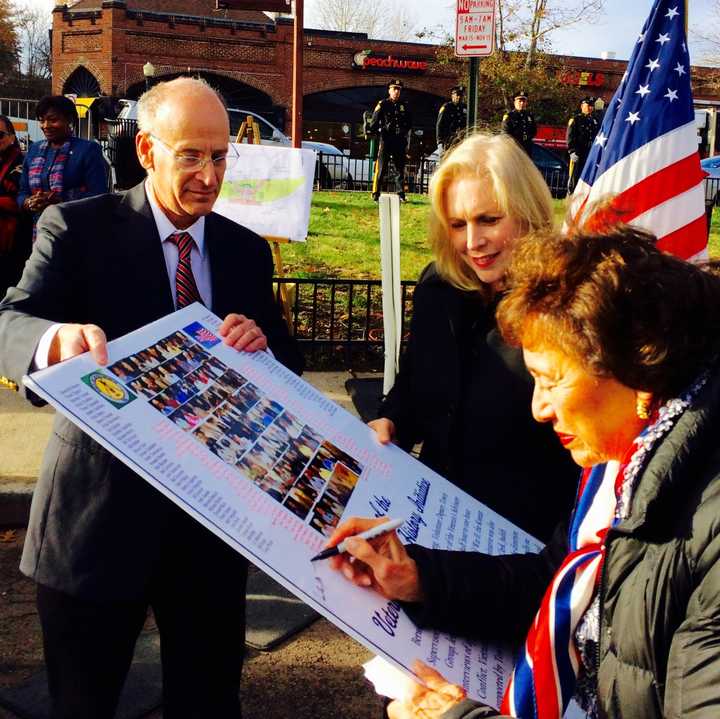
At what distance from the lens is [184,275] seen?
7.12 ft

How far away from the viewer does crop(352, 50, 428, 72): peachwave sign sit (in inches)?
1427

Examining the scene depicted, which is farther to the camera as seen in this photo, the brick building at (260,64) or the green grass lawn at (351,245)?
the brick building at (260,64)

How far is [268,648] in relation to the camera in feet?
10.9

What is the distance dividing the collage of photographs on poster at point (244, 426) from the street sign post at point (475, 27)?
3.61m

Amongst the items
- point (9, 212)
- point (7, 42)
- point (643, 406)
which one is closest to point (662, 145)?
point (643, 406)

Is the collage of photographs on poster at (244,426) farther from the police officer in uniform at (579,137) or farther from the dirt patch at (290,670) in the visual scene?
the police officer in uniform at (579,137)

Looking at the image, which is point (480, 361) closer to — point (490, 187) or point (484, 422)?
point (484, 422)

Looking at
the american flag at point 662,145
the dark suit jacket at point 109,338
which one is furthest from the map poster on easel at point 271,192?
the dark suit jacket at point 109,338

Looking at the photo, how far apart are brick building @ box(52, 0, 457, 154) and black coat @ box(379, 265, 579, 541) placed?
32.4 metres

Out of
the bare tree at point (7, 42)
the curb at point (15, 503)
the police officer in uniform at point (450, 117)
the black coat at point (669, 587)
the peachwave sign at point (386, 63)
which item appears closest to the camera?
the black coat at point (669, 587)

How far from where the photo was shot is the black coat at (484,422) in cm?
206

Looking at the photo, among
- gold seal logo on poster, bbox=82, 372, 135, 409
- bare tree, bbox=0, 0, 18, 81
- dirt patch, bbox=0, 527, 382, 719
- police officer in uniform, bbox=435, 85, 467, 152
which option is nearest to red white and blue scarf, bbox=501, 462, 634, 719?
gold seal logo on poster, bbox=82, 372, 135, 409

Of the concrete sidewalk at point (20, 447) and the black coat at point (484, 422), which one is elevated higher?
the black coat at point (484, 422)

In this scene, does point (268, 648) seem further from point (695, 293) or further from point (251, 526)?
point (695, 293)
